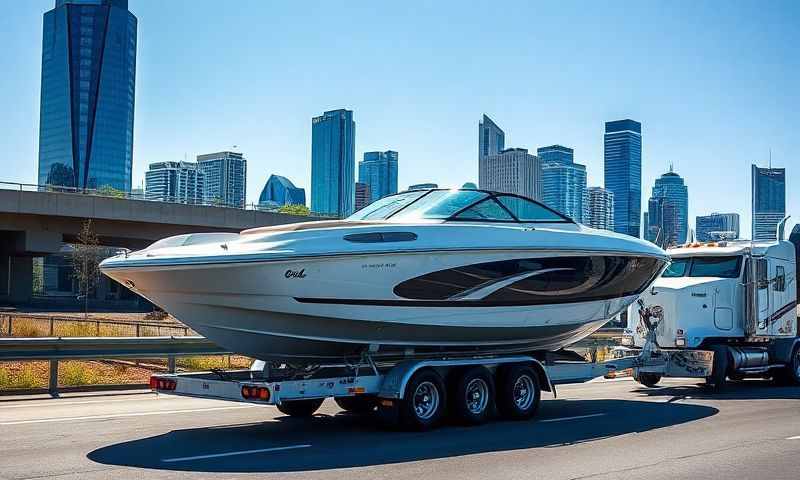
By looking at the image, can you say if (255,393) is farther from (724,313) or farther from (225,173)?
(225,173)

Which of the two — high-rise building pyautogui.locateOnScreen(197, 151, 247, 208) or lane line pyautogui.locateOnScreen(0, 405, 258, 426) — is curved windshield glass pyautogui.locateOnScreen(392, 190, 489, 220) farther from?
high-rise building pyautogui.locateOnScreen(197, 151, 247, 208)

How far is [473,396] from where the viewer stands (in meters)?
11.8

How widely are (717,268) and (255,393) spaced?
35.3 ft

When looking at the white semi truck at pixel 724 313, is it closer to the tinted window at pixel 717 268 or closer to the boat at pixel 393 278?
the tinted window at pixel 717 268

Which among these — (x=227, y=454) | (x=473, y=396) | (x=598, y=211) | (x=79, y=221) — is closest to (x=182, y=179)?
(x=598, y=211)

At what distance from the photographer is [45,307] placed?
51.2 m

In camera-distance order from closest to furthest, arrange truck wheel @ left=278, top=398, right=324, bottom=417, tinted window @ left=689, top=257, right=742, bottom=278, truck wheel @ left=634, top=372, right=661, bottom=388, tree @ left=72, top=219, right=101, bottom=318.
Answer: truck wheel @ left=278, top=398, right=324, bottom=417 < truck wheel @ left=634, top=372, right=661, bottom=388 < tinted window @ left=689, top=257, right=742, bottom=278 < tree @ left=72, top=219, right=101, bottom=318

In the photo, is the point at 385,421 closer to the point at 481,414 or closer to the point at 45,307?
the point at 481,414

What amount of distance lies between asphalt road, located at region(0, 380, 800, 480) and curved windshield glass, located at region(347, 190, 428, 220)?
2744mm

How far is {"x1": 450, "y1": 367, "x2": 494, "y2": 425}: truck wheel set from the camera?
1147 cm

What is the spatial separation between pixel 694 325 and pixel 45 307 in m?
42.7

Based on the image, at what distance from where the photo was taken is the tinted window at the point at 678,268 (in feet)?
57.9

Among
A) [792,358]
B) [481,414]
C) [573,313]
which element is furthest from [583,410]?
[792,358]

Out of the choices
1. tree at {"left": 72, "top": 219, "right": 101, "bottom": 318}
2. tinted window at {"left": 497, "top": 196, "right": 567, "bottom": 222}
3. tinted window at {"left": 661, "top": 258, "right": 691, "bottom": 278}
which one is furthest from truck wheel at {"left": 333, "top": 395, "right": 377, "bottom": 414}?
tree at {"left": 72, "top": 219, "right": 101, "bottom": 318}
